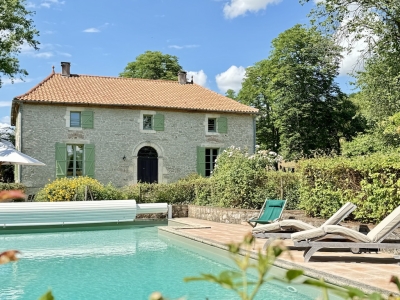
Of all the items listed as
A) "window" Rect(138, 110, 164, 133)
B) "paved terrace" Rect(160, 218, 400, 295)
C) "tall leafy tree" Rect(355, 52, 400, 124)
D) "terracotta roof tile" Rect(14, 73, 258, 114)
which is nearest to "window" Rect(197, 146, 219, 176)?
"terracotta roof tile" Rect(14, 73, 258, 114)

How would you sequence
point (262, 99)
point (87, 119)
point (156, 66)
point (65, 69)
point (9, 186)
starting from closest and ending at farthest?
point (9, 186)
point (87, 119)
point (65, 69)
point (262, 99)
point (156, 66)

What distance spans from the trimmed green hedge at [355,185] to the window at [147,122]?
44.0 feet

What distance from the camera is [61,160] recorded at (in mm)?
21562

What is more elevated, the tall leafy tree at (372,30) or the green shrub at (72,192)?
the tall leafy tree at (372,30)

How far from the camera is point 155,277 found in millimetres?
6684

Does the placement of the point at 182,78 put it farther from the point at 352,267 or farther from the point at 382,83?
the point at 352,267

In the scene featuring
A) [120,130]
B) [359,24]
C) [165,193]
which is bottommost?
[165,193]

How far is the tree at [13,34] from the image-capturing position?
72.1ft

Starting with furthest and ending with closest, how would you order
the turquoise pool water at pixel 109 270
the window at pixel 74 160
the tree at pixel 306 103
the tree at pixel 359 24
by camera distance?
the tree at pixel 306 103 < the window at pixel 74 160 < the tree at pixel 359 24 < the turquoise pool water at pixel 109 270

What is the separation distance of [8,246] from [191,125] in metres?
14.7

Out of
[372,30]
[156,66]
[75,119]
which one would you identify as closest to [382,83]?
[372,30]

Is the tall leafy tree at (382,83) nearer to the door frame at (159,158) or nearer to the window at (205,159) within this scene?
the window at (205,159)

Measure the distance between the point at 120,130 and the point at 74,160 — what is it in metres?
2.63

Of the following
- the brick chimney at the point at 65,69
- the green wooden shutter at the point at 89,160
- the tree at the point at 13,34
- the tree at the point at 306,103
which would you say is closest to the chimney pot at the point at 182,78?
the tree at the point at 306,103
